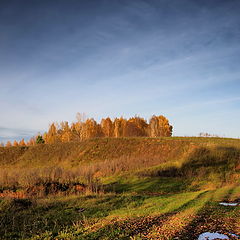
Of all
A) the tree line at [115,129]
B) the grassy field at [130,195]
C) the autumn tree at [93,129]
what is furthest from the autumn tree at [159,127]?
the grassy field at [130,195]

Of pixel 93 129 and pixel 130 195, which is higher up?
pixel 93 129

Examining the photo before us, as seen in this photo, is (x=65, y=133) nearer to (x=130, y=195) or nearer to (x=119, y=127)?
(x=119, y=127)

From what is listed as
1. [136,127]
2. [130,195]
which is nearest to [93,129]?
[136,127]

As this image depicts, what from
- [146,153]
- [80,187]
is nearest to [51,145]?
[146,153]

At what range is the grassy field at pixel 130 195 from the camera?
24.8ft

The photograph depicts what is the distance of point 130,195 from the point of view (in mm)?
15055

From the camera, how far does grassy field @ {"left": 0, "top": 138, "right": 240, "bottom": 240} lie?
24.8ft

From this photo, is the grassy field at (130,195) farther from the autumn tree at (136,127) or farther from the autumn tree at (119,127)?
the autumn tree at (136,127)

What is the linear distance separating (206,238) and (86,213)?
5992 mm

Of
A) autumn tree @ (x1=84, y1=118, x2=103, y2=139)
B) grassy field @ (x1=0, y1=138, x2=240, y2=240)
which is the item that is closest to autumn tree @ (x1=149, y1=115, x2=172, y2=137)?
autumn tree @ (x1=84, y1=118, x2=103, y2=139)

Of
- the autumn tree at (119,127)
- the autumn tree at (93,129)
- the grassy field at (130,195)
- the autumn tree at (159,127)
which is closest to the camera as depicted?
the grassy field at (130,195)

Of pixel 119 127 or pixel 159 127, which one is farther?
pixel 159 127

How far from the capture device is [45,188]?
1611 cm

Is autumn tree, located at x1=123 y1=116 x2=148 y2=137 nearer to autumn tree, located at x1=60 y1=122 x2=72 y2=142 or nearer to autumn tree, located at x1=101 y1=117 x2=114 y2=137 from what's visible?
autumn tree, located at x1=101 y1=117 x2=114 y2=137
